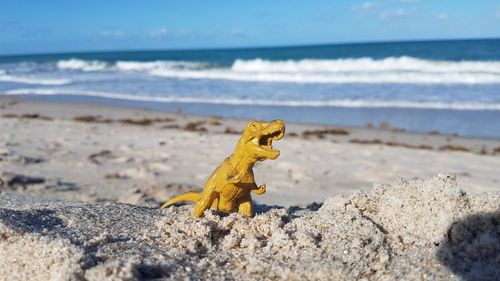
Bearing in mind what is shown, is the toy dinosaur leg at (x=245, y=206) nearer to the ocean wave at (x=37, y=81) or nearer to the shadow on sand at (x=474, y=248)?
the shadow on sand at (x=474, y=248)

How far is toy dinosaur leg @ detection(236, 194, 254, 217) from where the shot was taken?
2.60 metres

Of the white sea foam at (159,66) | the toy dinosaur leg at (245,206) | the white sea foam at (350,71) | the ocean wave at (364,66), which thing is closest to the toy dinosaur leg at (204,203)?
the toy dinosaur leg at (245,206)

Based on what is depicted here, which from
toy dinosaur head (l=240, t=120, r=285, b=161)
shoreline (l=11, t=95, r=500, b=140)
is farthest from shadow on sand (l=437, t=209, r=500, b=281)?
shoreline (l=11, t=95, r=500, b=140)

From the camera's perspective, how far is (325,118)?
11.0 metres

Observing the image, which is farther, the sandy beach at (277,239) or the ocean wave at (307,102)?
the ocean wave at (307,102)

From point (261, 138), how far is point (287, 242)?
20.7 inches

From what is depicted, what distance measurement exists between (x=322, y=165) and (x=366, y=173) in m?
0.61

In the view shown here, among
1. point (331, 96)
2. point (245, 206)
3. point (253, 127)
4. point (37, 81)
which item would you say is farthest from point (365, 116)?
point (37, 81)

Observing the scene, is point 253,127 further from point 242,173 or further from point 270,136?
point 242,173

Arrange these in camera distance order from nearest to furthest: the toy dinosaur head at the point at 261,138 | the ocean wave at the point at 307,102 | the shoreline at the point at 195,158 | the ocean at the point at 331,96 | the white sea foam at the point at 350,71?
the toy dinosaur head at the point at 261,138 < the shoreline at the point at 195,158 < the ocean at the point at 331,96 < the ocean wave at the point at 307,102 < the white sea foam at the point at 350,71

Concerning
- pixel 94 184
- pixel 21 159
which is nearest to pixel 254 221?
pixel 94 184

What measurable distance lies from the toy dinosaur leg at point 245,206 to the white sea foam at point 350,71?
16.5 m

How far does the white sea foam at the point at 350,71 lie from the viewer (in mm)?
18719

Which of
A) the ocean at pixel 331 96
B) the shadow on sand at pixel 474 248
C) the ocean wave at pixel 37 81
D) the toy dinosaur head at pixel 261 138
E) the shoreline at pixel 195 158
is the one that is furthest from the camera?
the ocean wave at pixel 37 81
